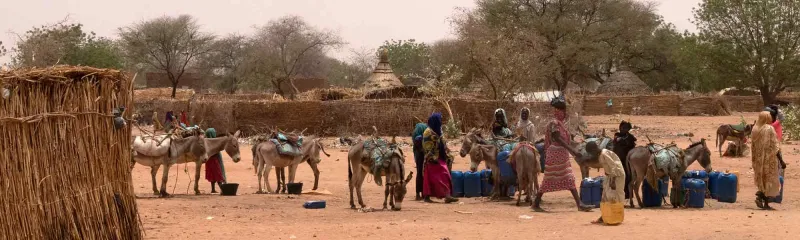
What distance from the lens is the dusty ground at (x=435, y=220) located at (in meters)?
10.3

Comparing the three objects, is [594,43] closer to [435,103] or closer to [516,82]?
[516,82]

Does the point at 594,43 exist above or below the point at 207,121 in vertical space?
above

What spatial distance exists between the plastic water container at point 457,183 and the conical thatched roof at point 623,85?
1476 inches

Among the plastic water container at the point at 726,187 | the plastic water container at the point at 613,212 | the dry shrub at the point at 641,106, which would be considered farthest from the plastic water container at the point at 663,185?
the dry shrub at the point at 641,106

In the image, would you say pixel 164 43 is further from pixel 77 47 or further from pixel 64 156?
pixel 64 156

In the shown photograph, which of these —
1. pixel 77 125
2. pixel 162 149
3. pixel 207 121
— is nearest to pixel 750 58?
pixel 207 121

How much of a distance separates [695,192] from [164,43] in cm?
4389

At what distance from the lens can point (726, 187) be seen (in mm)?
13188

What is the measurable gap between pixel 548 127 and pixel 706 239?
9.18 ft

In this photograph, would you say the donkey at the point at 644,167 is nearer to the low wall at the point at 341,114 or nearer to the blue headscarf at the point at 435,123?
the blue headscarf at the point at 435,123

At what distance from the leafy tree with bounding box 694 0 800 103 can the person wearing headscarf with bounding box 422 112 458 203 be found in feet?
117

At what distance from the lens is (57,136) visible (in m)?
8.05

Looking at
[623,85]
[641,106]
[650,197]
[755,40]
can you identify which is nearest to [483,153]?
[650,197]

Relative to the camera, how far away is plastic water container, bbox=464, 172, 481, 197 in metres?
14.8
